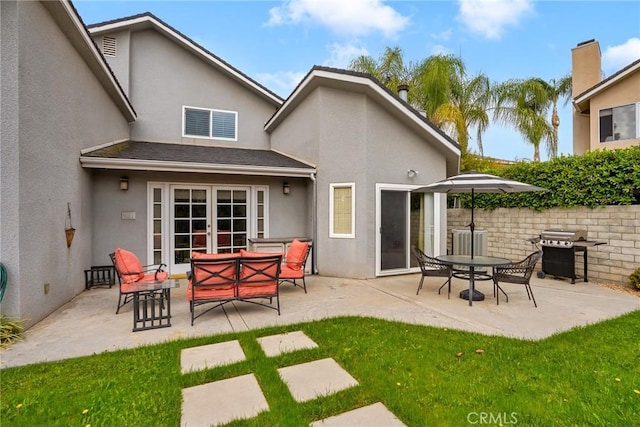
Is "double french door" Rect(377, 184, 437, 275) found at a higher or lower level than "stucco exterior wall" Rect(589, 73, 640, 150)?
lower

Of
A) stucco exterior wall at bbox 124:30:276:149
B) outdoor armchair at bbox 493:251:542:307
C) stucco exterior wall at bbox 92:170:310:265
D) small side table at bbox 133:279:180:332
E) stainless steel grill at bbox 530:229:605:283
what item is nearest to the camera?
small side table at bbox 133:279:180:332

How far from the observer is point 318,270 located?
9344 mm

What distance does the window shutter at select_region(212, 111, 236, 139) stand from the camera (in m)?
12.1

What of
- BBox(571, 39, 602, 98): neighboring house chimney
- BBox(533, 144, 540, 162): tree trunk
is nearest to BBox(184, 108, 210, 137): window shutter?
BBox(533, 144, 540, 162): tree trunk

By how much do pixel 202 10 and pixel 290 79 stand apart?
26.5ft

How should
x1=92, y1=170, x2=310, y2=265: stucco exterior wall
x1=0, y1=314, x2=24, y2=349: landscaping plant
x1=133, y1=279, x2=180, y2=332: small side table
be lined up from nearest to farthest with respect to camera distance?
x1=0, y1=314, x2=24, y2=349: landscaping plant → x1=133, y1=279, x2=180, y2=332: small side table → x1=92, y1=170, x2=310, y2=265: stucco exterior wall

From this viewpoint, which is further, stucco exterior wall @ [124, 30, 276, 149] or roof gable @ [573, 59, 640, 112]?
roof gable @ [573, 59, 640, 112]

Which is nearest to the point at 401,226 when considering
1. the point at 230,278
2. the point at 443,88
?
the point at 230,278

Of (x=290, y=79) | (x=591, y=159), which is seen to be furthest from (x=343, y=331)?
(x=290, y=79)

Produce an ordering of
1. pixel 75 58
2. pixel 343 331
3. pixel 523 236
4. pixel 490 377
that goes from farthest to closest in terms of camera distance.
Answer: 1. pixel 523 236
2. pixel 75 58
3. pixel 343 331
4. pixel 490 377

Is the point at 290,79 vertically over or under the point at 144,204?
over

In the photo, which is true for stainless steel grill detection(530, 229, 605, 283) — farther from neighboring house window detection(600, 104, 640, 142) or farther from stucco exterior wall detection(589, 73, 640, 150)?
neighboring house window detection(600, 104, 640, 142)

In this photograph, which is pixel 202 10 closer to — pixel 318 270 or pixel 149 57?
pixel 149 57

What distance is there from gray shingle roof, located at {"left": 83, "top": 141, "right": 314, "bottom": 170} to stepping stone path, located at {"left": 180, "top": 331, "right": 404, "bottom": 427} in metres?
5.79
